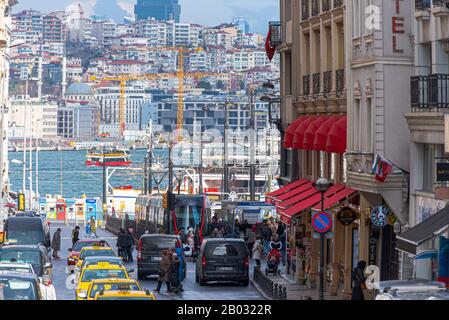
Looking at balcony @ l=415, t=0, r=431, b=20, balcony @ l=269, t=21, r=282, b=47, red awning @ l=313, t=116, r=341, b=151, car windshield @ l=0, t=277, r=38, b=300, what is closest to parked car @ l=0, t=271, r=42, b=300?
car windshield @ l=0, t=277, r=38, b=300

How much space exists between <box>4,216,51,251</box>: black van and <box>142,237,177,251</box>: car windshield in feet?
23.3

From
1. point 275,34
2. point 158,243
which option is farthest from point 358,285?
point 275,34

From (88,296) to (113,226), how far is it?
215 feet

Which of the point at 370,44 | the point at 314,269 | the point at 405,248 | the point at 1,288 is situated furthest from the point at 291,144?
Result: the point at 1,288

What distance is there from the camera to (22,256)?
128 feet

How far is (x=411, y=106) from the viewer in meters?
32.6

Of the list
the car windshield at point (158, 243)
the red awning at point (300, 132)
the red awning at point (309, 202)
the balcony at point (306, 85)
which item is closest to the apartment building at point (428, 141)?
the red awning at point (309, 202)

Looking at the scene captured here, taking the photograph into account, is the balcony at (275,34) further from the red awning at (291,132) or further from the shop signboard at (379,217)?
the shop signboard at (379,217)

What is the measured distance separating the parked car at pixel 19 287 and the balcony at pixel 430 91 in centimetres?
1023

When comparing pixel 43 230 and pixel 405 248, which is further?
pixel 43 230

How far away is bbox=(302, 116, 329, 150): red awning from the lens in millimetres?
42000

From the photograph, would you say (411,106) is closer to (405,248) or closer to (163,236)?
(405,248)

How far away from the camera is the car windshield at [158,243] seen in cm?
4609
